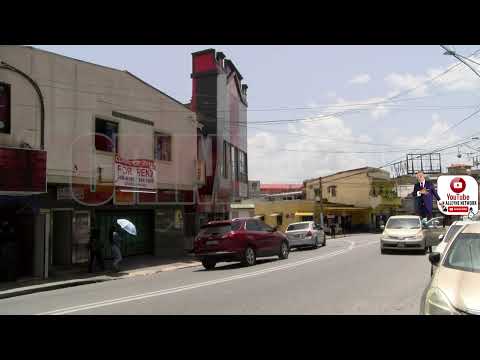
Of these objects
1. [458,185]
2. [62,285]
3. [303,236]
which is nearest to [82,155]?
[62,285]

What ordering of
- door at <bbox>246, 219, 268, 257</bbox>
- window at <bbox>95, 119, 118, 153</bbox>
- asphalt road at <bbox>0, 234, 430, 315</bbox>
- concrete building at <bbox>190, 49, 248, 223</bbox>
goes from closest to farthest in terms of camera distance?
1. asphalt road at <bbox>0, 234, 430, 315</bbox>
2. door at <bbox>246, 219, 268, 257</bbox>
3. window at <bbox>95, 119, 118, 153</bbox>
4. concrete building at <bbox>190, 49, 248, 223</bbox>

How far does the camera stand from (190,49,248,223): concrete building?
87.0 ft

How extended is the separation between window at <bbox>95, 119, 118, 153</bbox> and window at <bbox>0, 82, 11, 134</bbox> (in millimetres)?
3646

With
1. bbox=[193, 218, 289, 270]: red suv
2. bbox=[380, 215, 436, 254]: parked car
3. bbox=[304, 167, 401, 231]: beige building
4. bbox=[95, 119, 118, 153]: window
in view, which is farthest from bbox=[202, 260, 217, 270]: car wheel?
bbox=[304, 167, 401, 231]: beige building

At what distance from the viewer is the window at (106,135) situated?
60.2ft

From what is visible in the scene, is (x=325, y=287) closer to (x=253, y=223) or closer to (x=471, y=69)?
(x=253, y=223)

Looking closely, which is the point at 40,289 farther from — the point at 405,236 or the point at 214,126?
the point at 214,126

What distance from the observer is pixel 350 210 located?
58.2 m

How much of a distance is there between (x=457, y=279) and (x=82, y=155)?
46.2 ft

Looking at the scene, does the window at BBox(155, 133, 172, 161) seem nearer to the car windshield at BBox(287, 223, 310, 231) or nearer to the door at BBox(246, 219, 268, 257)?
the door at BBox(246, 219, 268, 257)
